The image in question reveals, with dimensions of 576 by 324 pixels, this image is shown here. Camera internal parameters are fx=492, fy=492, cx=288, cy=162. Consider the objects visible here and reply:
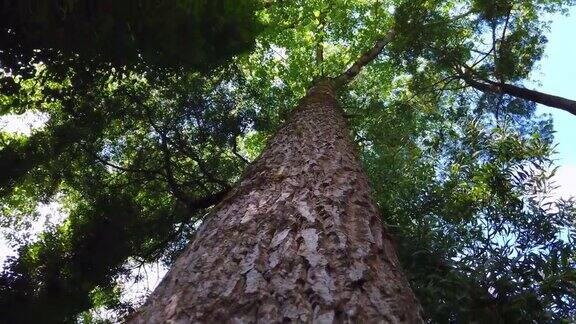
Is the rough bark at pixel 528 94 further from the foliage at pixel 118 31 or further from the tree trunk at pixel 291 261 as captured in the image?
the tree trunk at pixel 291 261

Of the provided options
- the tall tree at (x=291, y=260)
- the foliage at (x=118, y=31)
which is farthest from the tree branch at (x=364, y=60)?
the tall tree at (x=291, y=260)

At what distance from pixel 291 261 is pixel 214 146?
8.21 m

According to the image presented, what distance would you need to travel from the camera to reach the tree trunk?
2096mm

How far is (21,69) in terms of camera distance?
653cm

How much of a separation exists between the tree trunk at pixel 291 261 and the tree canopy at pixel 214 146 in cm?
216

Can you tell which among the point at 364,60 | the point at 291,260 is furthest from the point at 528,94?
the point at 291,260

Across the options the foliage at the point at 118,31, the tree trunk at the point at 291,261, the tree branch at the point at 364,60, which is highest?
the tree branch at the point at 364,60

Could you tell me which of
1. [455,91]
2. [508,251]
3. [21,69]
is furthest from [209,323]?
[455,91]

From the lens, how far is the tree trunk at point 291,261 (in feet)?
6.88

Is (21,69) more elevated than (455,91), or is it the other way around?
(455,91)

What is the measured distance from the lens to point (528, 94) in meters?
10.3

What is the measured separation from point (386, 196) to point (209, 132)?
4.47 meters

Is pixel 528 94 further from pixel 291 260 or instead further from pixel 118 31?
pixel 291 260

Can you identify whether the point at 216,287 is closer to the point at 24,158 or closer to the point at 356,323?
the point at 356,323
